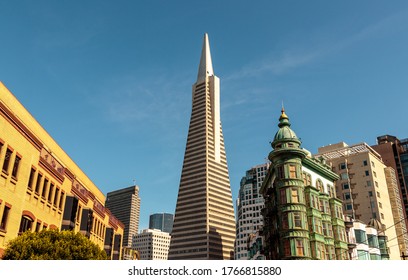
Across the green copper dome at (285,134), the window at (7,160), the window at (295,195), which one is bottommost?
the window at (7,160)

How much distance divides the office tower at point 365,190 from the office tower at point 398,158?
70.7ft

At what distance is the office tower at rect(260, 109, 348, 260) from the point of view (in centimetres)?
4256

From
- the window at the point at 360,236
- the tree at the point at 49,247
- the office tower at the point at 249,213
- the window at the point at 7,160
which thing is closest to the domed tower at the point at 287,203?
the window at the point at 360,236

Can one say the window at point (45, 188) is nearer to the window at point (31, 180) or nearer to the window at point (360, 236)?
the window at point (31, 180)

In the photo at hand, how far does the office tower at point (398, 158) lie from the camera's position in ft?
365

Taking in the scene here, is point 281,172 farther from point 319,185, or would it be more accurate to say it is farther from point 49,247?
point 49,247

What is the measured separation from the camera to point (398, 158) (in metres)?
120

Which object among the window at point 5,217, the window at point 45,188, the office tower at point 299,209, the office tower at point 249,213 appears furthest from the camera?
the office tower at point 249,213

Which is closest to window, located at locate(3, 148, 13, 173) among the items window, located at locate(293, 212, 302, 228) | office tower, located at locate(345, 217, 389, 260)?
window, located at locate(293, 212, 302, 228)

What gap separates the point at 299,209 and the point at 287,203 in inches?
57.2

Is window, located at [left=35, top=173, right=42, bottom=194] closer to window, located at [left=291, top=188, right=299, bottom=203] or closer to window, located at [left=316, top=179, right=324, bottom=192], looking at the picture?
window, located at [left=291, top=188, right=299, bottom=203]

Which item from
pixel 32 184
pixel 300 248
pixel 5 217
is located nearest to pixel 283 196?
pixel 300 248

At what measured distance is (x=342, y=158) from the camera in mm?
90062

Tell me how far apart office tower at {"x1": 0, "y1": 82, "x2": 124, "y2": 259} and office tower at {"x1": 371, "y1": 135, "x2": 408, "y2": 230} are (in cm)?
9302
